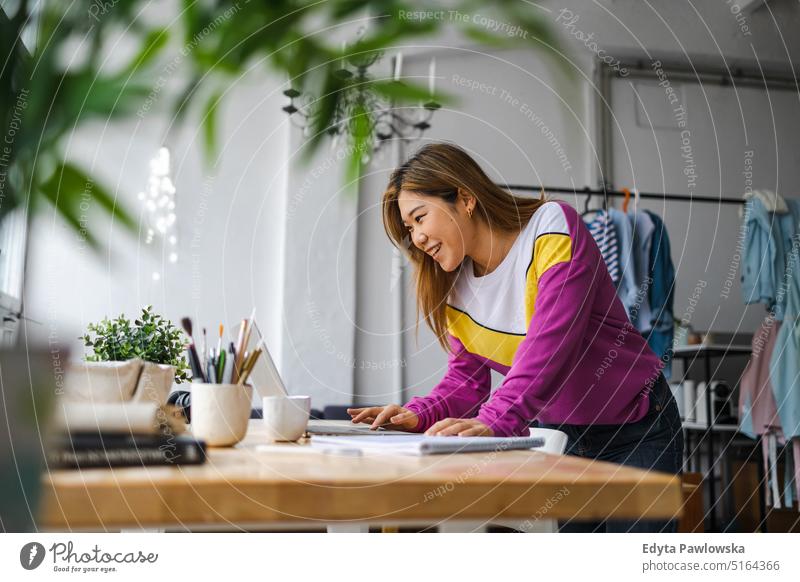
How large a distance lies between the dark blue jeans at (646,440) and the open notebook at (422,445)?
1.18 feet

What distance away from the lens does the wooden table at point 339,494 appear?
0.38m

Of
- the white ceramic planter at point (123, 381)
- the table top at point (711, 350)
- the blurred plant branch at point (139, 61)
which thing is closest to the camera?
the blurred plant branch at point (139, 61)

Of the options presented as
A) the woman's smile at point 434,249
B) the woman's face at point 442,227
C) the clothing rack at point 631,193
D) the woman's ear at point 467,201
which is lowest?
the woman's smile at point 434,249

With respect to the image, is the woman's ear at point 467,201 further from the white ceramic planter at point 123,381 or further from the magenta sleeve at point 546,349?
the white ceramic planter at point 123,381

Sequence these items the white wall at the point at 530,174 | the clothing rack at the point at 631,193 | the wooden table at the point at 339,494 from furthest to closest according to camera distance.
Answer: the clothing rack at the point at 631,193 < the white wall at the point at 530,174 < the wooden table at the point at 339,494

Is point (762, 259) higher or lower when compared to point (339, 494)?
higher

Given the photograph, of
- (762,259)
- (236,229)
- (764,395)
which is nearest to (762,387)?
(764,395)

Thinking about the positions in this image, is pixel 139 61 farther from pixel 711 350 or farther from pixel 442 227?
pixel 711 350

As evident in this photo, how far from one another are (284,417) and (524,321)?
452 millimetres

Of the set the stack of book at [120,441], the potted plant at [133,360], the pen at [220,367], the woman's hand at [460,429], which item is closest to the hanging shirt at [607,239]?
the potted plant at [133,360]

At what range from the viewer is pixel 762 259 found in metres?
2.17

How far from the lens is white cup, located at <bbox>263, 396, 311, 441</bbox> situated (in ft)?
2.32

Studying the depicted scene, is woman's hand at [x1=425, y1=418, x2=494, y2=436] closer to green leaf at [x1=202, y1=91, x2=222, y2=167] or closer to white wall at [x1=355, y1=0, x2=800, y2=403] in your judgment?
green leaf at [x1=202, y1=91, x2=222, y2=167]

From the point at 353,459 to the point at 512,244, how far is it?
0.60 metres
